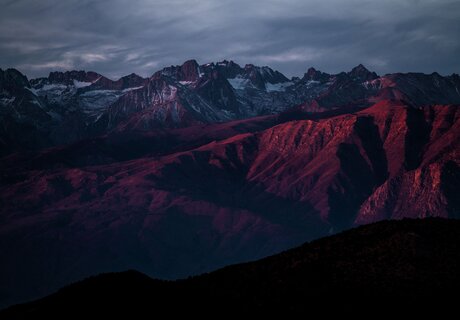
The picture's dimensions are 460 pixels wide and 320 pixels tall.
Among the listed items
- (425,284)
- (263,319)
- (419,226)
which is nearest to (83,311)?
(263,319)

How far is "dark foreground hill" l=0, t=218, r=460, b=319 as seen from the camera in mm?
96812

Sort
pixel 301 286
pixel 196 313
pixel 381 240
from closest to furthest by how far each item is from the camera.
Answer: pixel 196 313 → pixel 301 286 → pixel 381 240

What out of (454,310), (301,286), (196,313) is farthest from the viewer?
(301,286)

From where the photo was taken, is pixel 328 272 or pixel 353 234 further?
pixel 353 234

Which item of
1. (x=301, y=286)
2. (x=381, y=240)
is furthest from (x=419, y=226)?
(x=301, y=286)

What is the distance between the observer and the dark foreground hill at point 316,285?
96.8 m

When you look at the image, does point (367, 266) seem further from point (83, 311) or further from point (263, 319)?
point (83, 311)

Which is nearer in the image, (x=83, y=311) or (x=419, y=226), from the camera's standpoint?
(x=83, y=311)

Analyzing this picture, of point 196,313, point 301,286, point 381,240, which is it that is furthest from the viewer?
point 381,240

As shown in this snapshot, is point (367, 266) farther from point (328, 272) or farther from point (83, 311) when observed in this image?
point (83, 311)

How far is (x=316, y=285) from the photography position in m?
103

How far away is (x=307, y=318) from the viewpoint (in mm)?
93938

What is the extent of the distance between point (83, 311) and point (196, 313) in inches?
509

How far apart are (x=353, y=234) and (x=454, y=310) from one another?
30282 millimetres
